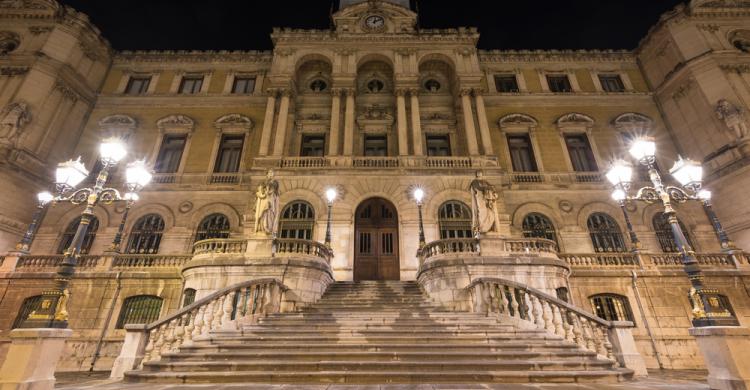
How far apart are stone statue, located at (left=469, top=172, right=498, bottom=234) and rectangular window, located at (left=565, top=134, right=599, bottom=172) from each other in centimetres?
1133

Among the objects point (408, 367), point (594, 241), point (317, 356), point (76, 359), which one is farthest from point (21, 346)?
point (594, 241)

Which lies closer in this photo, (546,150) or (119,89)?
(546,150)


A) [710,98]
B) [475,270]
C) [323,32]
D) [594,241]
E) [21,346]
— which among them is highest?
[323,32]

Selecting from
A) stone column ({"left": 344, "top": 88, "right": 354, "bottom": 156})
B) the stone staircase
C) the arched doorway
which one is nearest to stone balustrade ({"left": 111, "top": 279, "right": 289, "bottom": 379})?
the stone staircase

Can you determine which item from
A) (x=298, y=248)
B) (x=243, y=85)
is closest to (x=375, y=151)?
(x=298, y=248)

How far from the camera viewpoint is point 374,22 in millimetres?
23906

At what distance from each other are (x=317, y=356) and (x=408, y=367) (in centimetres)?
197

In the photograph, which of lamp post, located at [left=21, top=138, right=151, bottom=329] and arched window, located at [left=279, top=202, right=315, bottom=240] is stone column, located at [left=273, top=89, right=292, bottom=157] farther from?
lamp post, located at [left=21, top=138, right=151, bottom=329]

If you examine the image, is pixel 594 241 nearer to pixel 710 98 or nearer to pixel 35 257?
pixel 710 98

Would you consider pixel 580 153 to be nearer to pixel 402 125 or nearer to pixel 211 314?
pixel 402 125

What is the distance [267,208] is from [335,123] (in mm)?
9296

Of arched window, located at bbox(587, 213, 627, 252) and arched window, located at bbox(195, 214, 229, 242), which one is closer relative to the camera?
arched window, located at bbox(587, 213, 627, 252)

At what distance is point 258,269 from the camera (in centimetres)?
1174

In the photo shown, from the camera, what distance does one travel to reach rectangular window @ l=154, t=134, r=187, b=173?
20125 millimetres
